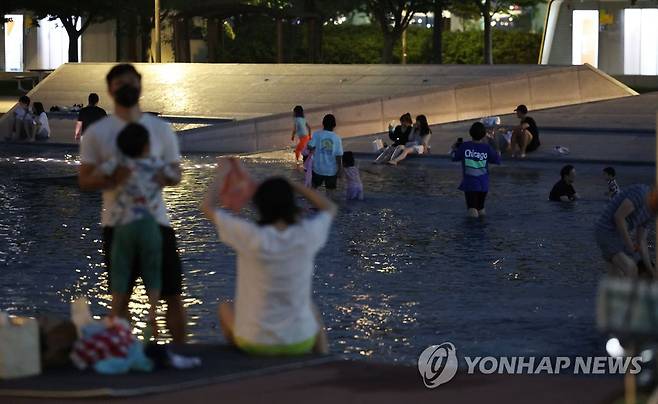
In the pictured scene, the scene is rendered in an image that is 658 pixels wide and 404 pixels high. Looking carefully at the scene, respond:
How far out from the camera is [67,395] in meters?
6.64

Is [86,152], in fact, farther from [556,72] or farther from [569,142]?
[556,72]

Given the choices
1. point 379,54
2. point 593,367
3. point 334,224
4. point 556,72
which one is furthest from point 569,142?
point 379,54

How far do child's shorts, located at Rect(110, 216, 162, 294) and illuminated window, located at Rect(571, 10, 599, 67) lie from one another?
37573 mm

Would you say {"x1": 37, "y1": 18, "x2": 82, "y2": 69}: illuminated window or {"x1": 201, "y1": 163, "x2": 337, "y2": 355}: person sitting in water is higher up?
{"x1": 37, "y1": 18, "x2": 82, "y2": 69}: illuminated window

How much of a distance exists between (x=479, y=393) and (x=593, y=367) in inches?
77.2

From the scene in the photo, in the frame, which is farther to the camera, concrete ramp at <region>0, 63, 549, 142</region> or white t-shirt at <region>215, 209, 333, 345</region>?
concrete ramp at <region>0, 63, 549, 142</region>

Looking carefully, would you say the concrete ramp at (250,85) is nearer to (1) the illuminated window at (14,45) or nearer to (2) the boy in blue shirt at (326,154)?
(2) the boy in blue shirt at (326,154)

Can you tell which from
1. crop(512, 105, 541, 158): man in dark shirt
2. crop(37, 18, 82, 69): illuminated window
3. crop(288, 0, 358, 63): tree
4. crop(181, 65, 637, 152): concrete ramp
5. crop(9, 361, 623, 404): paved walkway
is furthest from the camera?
crop(37, 18, 82, 69): illuminated window

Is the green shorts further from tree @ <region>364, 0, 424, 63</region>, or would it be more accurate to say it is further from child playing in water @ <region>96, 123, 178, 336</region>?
tree @ <region>364, 0, 424, 63</region>

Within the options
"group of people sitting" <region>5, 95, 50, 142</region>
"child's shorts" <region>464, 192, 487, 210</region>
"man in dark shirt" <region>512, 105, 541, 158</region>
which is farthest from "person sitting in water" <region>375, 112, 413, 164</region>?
"child's shorts" <region>464, 192, 487, 210</region>

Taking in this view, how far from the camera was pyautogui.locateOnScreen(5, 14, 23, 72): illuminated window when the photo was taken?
70.1 m

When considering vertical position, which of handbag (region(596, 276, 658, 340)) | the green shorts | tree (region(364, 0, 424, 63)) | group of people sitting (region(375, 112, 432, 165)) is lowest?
the green shorts

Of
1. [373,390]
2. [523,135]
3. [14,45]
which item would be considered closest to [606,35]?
[523,135]

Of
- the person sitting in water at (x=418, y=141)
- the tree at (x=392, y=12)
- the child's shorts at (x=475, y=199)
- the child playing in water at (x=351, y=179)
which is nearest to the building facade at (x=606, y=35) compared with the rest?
the tree at (x=392, y=12)
